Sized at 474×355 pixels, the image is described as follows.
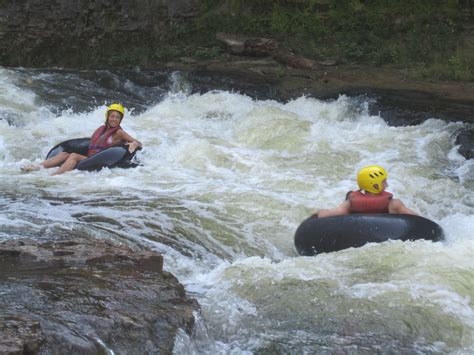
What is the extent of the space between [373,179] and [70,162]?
378 cm

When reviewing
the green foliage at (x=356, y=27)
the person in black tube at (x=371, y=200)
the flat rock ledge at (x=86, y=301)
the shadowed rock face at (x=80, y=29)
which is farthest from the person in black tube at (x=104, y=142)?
the shadowed rock face at (x=80, y=29)

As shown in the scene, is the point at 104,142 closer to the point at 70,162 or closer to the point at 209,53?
the point at 70,162

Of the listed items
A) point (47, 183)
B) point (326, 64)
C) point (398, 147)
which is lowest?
point (47, 183)

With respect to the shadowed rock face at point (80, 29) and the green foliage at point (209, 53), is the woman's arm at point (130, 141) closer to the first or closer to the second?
the green foliage at point (209, 53)

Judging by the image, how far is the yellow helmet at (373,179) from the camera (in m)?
5.70

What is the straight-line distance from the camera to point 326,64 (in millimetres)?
12984

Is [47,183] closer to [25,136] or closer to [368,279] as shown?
[25,136]

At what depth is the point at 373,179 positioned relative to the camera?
18.7 feet

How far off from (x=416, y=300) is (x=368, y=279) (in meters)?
0.45

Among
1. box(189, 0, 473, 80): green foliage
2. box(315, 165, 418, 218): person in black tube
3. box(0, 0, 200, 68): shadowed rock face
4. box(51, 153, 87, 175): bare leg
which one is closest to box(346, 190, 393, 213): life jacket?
box(315, 165, 418, 218): person in black tube

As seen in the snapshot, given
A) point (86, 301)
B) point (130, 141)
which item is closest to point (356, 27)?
point (130, 141)

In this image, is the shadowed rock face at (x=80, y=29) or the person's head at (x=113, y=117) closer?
the person's head at (x=113, y=117)

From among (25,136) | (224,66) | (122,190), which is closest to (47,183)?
(122,190)

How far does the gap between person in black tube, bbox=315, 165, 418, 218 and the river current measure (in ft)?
1.63
